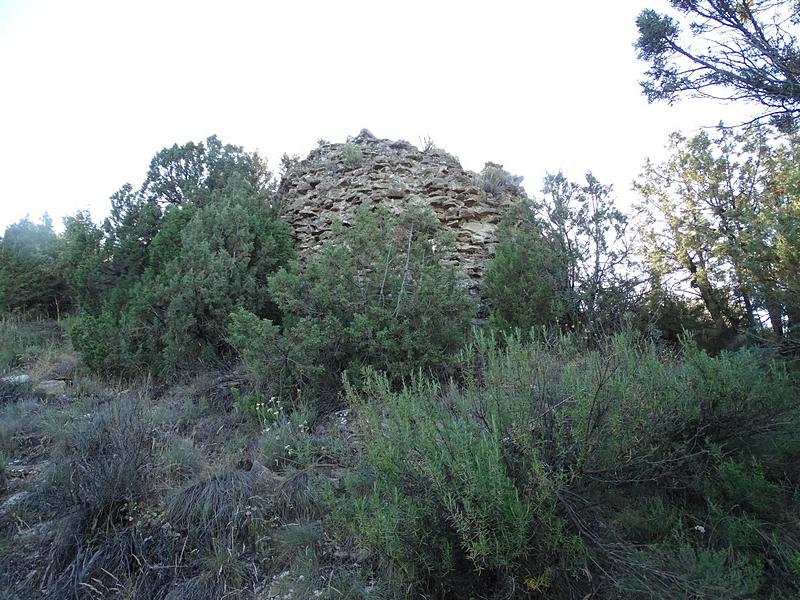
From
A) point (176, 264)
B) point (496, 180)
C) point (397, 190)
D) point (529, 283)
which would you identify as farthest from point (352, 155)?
point (529, 283)

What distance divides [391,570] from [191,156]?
8862 mm

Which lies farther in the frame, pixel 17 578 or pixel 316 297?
pixel 316 297

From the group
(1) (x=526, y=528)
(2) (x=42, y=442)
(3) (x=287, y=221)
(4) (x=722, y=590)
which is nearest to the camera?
(4) (x=722, y=590)

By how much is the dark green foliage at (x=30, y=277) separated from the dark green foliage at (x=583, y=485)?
1085cm

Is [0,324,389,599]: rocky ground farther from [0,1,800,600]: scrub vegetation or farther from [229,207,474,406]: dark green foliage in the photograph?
[229,207,474,406]: dark green foliage

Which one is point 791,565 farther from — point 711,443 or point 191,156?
point 191,156

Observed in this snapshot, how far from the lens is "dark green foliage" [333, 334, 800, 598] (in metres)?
2.54

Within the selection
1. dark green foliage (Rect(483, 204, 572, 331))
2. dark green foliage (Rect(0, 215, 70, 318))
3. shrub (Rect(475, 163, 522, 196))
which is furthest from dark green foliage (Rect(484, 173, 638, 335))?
dark green foliage (Rect(0, 215, 70, 318))

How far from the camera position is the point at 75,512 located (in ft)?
12.5

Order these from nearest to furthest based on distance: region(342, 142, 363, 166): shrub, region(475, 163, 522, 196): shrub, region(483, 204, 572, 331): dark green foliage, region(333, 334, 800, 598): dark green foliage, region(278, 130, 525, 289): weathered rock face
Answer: region(333, 334, 800, 598): dark green foliage
region(483, 204, 572, 331): dark green foliage
region(278, 130, 525, 289): weathered rock face
region(475, 163, 522, 196): shrub
region(342, 142, 363, 166): shrub

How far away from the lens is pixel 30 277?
37.8ft

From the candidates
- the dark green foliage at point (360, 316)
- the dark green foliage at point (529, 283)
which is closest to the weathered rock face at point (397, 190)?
the dark green foliage at point (529, 283)

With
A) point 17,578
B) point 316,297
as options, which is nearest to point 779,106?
point 316,297

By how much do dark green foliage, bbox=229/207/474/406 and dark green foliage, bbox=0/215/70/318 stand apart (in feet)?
25.0
